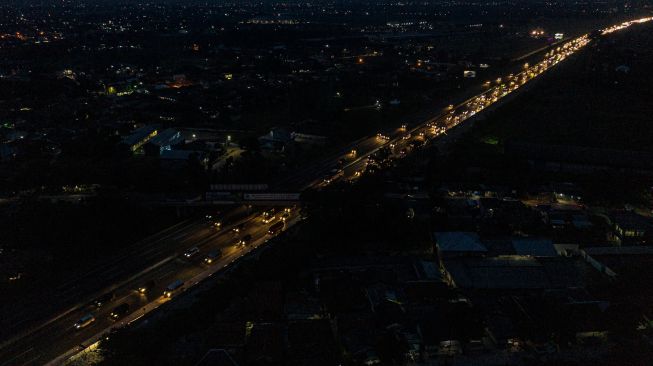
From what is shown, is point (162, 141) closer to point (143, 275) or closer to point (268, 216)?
point (268, 216)

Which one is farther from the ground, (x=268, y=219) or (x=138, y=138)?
(x=138, y=138)

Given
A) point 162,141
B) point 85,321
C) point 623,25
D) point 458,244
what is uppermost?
point 623,25

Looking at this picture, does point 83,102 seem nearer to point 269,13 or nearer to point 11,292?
point 11,292

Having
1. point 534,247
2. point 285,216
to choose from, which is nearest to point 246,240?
point 285,216

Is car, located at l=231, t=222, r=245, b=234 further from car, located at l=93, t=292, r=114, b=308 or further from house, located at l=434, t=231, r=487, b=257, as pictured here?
house, located at l=434, t=231, r=487, b=257

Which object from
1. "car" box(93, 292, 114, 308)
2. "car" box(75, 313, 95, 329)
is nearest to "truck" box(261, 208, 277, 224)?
"car" box(93, 292, 114, 308)

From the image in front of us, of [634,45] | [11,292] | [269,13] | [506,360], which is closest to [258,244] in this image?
[11,292]
